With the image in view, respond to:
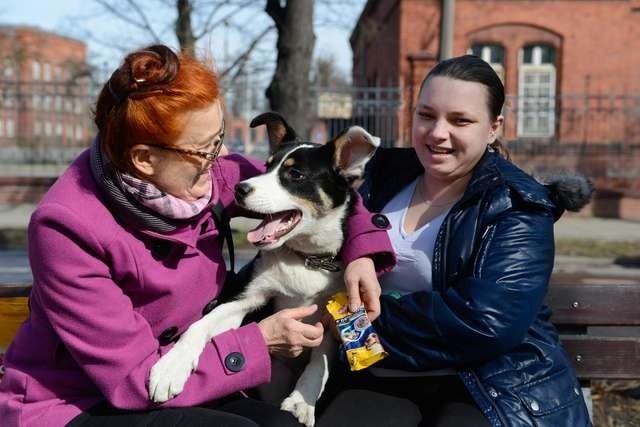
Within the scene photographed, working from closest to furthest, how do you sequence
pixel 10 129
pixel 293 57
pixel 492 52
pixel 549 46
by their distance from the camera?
pixel 293 57, pixel 10 129, pixel 549 46, pixel 492 52

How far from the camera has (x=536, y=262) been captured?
2.64 metres

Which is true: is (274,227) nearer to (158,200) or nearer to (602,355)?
(158,200)

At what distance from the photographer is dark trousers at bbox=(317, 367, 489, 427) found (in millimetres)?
2586

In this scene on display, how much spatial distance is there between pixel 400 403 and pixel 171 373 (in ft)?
3.04

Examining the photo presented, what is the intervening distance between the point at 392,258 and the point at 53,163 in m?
16.7

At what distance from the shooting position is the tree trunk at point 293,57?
9898 mm

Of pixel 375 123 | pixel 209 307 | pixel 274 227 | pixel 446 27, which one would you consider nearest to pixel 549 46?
pixel 375 123

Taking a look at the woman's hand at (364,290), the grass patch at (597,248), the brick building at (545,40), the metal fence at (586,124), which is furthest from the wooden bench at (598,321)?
the brick building at (545,40)

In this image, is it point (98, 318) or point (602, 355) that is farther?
point (602, 355)

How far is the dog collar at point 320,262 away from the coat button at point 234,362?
616 millimetres

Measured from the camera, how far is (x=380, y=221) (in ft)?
9.71

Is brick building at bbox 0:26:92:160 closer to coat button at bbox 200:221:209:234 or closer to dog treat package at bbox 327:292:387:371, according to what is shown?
coat button at bbox 200:221:209:234

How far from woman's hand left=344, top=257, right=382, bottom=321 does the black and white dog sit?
0.87 feet

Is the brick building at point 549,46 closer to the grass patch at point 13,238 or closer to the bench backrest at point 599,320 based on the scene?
the grass patch at point 13,238
